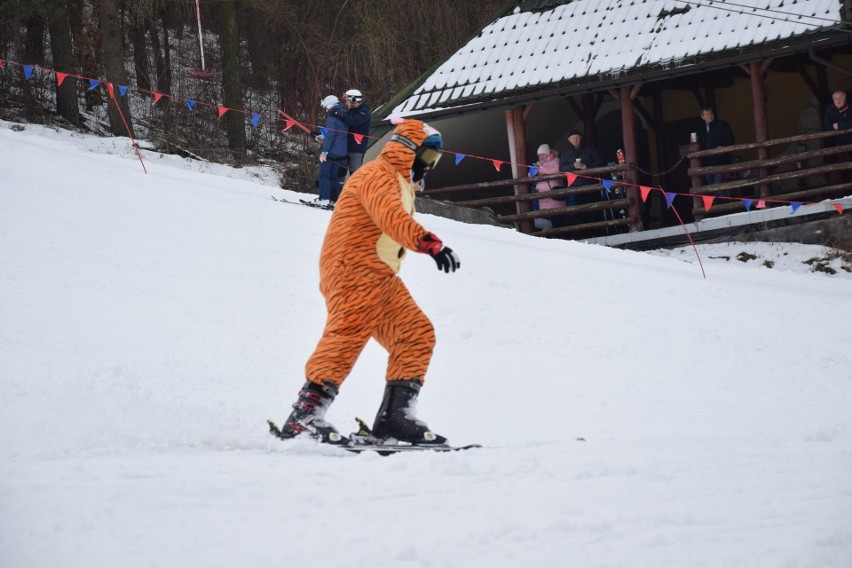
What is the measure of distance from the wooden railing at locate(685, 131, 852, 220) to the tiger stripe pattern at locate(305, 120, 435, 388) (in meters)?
10.1

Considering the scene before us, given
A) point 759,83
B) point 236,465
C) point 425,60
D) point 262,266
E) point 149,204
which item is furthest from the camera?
point 425,60

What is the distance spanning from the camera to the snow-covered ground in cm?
341

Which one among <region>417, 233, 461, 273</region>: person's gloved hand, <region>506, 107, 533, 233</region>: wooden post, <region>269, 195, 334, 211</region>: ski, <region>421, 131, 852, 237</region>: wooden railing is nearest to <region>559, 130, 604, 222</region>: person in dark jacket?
<region>421, 131, 852, 237</region>: wooden railing

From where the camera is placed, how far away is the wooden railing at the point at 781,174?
14.4 meters

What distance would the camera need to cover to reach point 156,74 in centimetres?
2616

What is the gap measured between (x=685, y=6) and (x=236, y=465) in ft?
45.5

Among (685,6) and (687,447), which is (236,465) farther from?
(685,6)

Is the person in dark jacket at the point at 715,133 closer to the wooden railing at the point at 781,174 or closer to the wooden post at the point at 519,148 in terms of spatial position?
the wooden railing at the point at 781,174

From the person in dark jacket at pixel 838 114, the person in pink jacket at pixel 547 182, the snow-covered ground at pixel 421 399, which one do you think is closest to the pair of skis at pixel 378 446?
the snow-covered ground at pixel 421 399

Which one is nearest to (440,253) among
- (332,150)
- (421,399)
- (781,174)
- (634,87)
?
(421,399)

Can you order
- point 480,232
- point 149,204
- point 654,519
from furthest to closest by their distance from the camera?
point 480,232
point 149,204
point 654,519

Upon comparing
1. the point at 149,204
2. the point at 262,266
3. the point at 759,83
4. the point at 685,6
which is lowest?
the point at 262,266

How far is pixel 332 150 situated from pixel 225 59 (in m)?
11.3

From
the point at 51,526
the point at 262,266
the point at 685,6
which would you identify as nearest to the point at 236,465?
the point at 51,526
